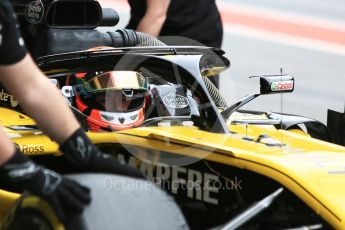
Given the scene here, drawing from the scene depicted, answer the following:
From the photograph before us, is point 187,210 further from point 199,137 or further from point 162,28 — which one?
point 162,28

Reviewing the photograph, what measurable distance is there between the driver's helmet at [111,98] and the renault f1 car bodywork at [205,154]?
0.05 meters

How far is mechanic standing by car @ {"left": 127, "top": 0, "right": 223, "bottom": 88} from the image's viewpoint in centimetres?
605

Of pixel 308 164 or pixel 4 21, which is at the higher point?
pixel 4 21

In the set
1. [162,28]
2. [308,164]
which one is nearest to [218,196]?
[308,164]

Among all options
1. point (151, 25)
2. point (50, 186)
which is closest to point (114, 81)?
point (50, 186)

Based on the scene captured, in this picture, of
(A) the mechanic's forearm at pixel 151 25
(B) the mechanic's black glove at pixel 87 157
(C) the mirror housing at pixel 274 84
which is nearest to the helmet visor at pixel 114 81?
(C) the mirror housing at pixel 274 84

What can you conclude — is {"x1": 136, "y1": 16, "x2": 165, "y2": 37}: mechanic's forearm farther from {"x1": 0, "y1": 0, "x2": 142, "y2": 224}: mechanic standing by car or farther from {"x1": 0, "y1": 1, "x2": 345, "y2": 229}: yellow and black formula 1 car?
{"x1": 0, "y1": 0, "x2": 142, "y2": 224}: mechanic standing by car

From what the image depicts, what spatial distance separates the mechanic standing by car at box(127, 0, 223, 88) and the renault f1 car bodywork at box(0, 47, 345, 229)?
5.73 ft

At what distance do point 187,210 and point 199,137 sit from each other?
0.28 meters

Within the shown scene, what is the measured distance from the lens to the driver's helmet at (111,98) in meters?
4.28

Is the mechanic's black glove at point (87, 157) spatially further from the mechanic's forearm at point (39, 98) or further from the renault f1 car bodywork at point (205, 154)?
the renault f1 car bodywork at point (205, 154)

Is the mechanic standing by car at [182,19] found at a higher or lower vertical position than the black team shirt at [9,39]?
lower

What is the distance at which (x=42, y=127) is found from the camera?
9.29 ft

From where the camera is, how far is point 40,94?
279cm
